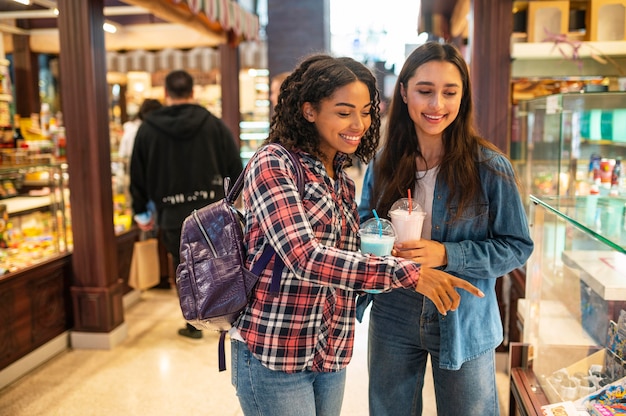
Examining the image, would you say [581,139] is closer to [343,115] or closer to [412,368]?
[412,368]

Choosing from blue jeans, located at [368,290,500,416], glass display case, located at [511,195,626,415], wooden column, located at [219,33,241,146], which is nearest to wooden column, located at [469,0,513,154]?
glass display case, located at [511,195,626,415]

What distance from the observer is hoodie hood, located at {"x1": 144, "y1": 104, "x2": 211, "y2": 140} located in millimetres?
3895

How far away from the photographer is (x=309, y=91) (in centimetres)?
144

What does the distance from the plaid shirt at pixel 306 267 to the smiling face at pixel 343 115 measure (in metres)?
0.08

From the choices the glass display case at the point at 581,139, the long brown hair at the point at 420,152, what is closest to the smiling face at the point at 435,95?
the long brown hair at the point at 420,152

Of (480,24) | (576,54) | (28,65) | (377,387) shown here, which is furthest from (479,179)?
(28,65)

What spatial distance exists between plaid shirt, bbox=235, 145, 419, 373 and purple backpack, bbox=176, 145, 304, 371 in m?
0.02

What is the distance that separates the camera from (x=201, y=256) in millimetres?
1447

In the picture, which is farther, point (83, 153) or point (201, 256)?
point (83, 153)

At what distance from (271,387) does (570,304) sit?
1.40 m

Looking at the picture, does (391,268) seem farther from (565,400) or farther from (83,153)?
(83,153)

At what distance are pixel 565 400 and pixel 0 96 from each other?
147 inches

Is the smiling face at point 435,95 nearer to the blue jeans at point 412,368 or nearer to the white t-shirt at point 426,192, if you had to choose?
the white t-shirt at point 426,192

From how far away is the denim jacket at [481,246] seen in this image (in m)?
1.59
